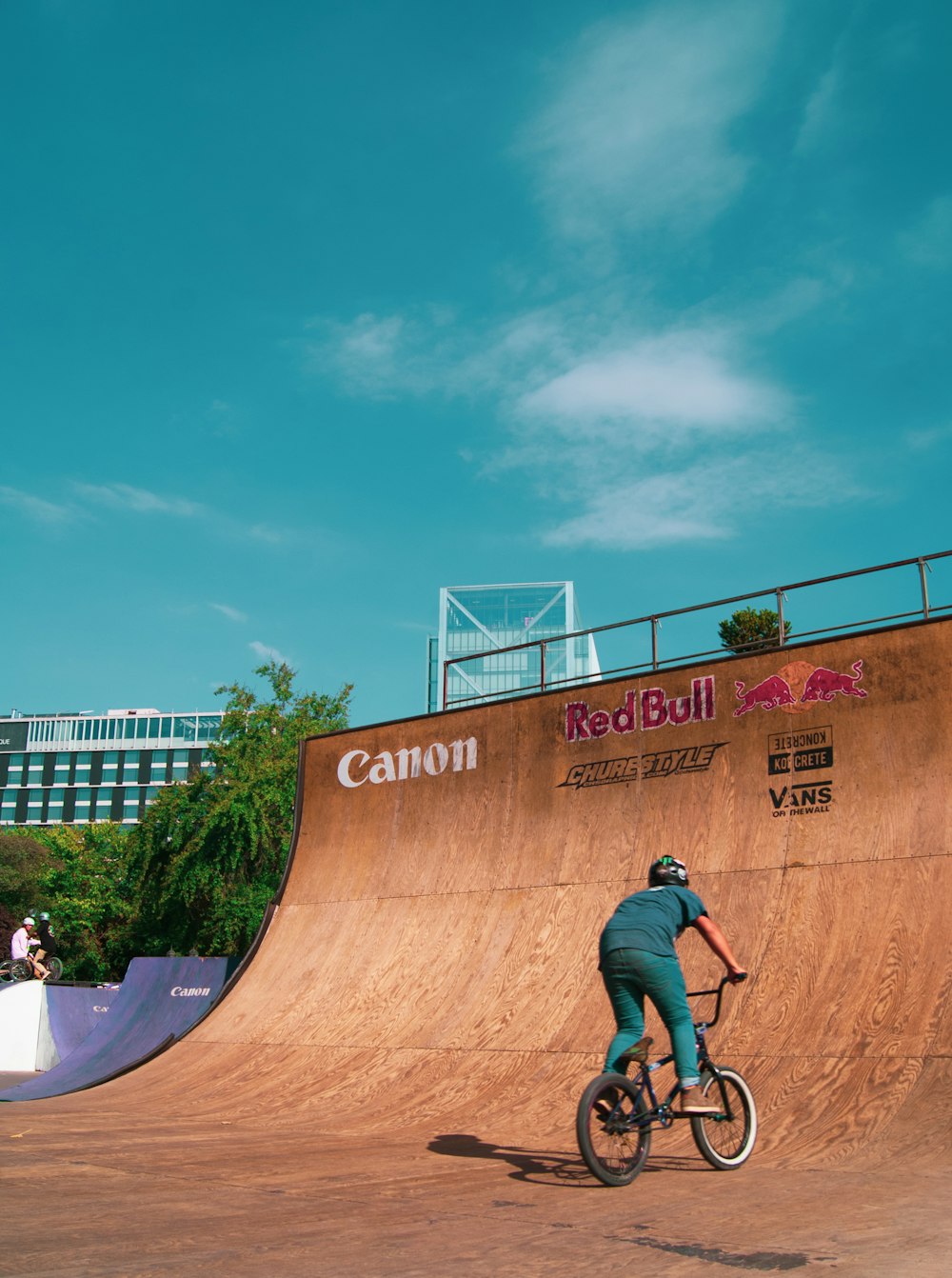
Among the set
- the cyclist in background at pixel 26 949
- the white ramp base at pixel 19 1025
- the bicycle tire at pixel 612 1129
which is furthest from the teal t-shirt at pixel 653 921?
the cyclist in background at pixel 26 949

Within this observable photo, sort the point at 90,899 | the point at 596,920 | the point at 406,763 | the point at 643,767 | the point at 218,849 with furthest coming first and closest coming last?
the point at 90,899 < the point at 218,849 < the point at 406,763 < the point at 643,767 < the point at 596,920

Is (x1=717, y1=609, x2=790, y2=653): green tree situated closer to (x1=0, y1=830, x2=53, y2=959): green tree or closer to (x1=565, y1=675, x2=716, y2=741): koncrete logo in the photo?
(x1=565, y1=675, x2=716, y2=741): koncrete logo

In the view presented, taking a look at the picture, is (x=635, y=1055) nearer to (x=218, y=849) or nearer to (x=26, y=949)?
(x=26, y=949)

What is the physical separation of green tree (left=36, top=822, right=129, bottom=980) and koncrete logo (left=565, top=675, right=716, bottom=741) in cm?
3777

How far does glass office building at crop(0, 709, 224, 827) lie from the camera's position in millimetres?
144250

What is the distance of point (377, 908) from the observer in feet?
44.5

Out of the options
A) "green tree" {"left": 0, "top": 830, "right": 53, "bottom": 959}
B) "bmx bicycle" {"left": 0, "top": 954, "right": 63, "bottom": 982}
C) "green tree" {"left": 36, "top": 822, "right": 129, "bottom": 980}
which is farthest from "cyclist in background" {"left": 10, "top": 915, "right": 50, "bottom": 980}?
"green tree" {"left": 0, "top": 830, "right": 53, "bottom": 959}

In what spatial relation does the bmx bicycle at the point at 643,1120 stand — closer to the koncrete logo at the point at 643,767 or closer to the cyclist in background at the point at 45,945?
the koncrete logo at the point at 643,767

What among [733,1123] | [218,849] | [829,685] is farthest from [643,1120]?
[218,849]

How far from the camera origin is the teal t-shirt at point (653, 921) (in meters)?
6.08

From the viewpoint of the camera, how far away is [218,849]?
1385 inches

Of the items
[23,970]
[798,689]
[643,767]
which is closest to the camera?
[798,689]

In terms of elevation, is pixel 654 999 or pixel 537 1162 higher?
pixel 654 999

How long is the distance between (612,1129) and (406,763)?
964 centimetres
